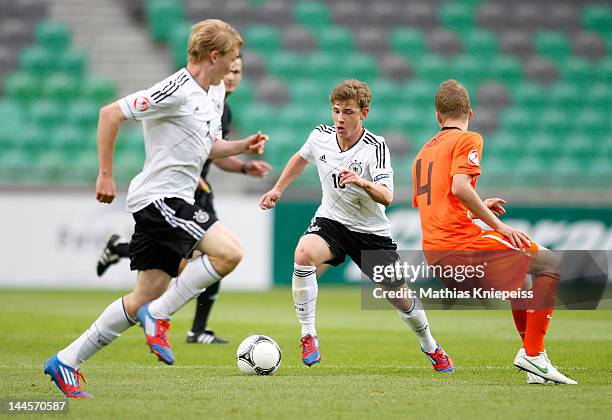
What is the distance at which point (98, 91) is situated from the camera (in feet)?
62.7

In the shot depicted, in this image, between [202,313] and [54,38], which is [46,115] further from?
[202,313]

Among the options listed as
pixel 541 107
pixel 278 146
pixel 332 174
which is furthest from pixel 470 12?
pixel 332 174

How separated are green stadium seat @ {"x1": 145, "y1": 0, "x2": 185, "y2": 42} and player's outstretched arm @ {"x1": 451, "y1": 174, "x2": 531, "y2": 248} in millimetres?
15616

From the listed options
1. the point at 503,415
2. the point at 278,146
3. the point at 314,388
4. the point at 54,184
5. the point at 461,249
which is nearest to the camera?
the point at 503,415

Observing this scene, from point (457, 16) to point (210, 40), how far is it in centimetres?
1692

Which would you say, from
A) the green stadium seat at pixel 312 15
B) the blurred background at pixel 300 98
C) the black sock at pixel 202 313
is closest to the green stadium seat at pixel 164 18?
the blurred background at pixel 300 98

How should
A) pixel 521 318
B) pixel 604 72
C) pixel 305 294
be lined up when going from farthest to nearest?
pixel 604 72, pixel 305 294, pixel 521 318

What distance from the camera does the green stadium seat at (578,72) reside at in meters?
20.2

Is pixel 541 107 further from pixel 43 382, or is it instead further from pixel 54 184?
pixel 43 382

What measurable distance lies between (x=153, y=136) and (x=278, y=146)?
12063 millimetres

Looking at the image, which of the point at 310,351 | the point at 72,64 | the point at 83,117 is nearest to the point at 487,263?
the point at 310,351

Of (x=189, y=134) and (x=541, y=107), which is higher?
(x=189, y=134)

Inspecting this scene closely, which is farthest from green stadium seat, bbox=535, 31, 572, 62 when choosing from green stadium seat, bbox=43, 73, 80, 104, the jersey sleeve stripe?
the jersey sleeve stripe

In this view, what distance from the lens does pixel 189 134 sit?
5586 millimetres
